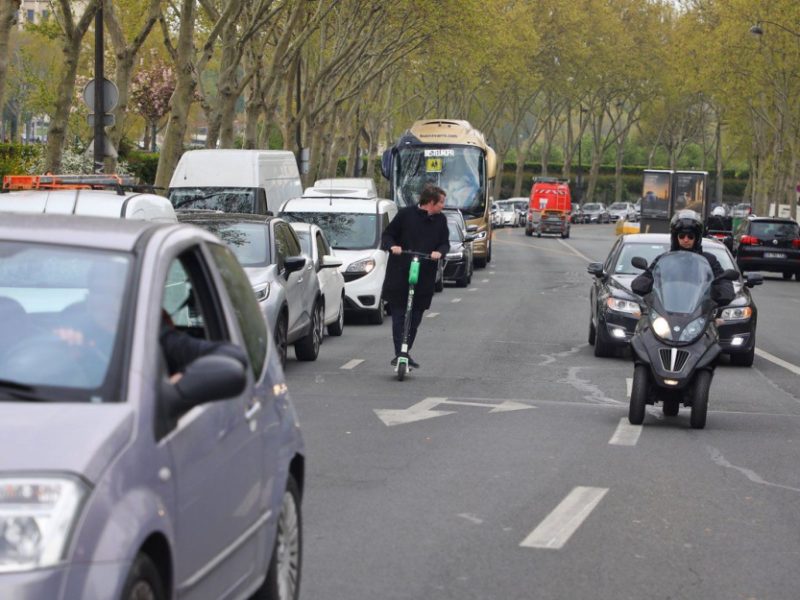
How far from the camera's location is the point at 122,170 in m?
44.1

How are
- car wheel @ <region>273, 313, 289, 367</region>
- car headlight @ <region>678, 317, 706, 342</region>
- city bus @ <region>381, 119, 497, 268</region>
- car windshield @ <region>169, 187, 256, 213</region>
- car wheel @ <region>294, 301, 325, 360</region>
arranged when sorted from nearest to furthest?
1. car headlight @ <region>678, 317, 706, 342</region>
2. car wheel @ <region>273, 313, 289, 367</region>
3. car wheel @ <region>294, 301, 325, 360</region>
4. car windshield @ <region>169, 187, 256, 213</region>
5. city bus @ <region>381, 119, 497, 268</region>

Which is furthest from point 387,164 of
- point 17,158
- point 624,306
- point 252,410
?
point 252,410

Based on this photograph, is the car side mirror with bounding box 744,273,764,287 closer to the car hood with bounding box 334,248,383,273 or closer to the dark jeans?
the dark jeans

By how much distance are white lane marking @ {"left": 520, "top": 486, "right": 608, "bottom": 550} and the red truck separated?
68.4 metres

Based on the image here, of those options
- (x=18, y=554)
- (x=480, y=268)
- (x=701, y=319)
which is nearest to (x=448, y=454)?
(x=701, y=319)

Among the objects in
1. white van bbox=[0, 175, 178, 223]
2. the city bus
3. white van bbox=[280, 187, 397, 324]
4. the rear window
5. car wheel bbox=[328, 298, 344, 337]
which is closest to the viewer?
white van bbox=[0, 175, 178, 223]

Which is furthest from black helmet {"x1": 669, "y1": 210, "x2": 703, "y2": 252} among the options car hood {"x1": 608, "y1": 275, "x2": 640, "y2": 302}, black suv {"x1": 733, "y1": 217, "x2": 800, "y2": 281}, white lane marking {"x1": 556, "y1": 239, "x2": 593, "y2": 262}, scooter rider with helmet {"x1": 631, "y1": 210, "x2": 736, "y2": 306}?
white lane marking {"x1": 556, "y1": 239, "x2": 593, "y2": 262}

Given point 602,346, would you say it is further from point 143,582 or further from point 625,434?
point 143,582

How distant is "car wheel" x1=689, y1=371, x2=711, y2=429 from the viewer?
469 inches

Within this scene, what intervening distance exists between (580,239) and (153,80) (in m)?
25.9

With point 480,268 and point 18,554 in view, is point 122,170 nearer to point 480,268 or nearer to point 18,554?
point 480,268

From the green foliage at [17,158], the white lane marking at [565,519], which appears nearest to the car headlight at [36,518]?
the white lane marking at [565,519]

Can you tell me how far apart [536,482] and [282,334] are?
6.57 meters

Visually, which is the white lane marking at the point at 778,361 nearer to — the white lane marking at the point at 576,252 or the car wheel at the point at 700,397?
the car wheel at the point at 700,397
